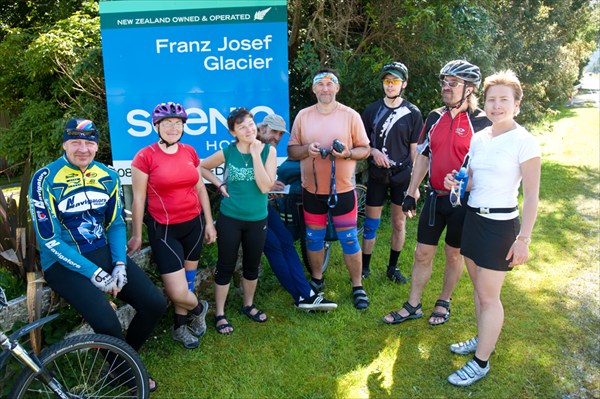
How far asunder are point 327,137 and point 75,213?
6.74 ft

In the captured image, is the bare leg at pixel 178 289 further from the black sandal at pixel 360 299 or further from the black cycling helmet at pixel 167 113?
the black sandal at pixel 360 299

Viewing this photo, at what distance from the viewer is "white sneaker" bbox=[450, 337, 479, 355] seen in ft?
11.8

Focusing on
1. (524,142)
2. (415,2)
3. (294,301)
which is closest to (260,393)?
(294,301)

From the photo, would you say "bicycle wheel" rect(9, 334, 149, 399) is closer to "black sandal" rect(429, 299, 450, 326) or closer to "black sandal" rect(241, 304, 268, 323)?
"black sandal" rect(241, 304, 268, 323)

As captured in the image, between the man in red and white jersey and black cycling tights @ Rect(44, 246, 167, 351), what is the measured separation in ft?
6.79

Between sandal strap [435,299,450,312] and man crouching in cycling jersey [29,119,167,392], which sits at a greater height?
man crouching in cycling jersey [29,119,167,392]

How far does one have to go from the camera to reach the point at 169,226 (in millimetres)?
3477

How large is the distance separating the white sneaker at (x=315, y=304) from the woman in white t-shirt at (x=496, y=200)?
1248 millimetres

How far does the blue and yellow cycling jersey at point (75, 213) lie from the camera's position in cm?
275

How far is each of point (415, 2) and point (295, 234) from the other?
295cm


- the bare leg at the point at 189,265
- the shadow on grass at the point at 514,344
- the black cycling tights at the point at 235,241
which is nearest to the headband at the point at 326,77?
the black cycling tights at the point at 235,241

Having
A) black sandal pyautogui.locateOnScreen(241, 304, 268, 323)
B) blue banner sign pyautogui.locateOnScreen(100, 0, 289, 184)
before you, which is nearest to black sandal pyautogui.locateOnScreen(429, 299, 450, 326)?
black sandal pyautogui.locateOnScreen(241, 304, 268, 323)

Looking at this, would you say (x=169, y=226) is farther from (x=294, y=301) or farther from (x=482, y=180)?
(x=482, y=180)

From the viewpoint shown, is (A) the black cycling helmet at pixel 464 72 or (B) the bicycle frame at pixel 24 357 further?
(A) the black cycling helmet at pixel 464 72
